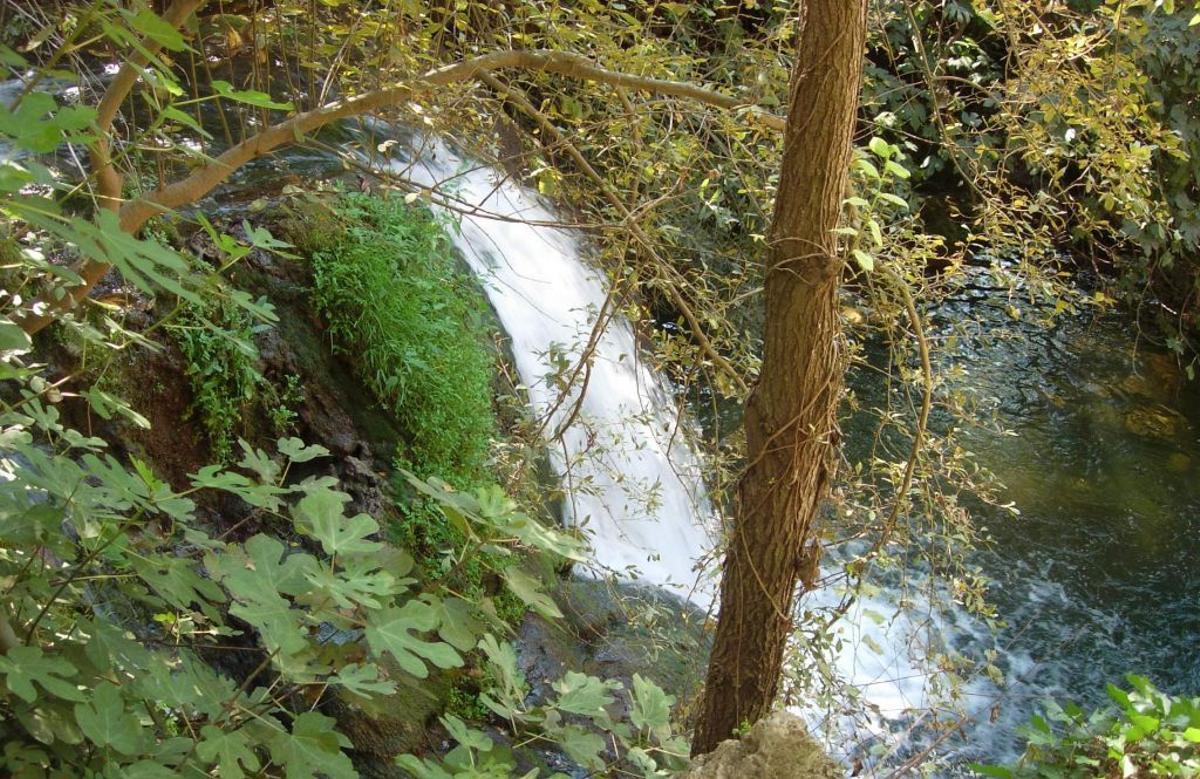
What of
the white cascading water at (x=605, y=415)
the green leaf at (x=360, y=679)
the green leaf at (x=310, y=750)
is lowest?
the green leaf at (x=310, y=750)

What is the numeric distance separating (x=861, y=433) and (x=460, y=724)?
6056 mm

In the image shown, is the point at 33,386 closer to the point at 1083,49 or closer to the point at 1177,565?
the point at 1083,49

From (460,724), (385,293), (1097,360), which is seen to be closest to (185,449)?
(385,293)

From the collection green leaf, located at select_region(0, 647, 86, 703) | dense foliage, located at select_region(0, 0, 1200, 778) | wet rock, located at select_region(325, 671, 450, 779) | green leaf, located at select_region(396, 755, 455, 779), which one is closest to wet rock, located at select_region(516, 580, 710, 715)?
dense foliage, located at select_region(0, 0, 1200, 778)

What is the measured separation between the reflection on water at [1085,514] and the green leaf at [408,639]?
8.46 ft

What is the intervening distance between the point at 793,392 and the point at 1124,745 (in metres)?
1.65

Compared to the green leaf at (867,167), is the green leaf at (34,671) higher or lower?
lower

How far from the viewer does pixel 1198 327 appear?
9.46m

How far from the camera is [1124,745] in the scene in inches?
131

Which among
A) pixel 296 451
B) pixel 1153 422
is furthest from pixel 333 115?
pixel 1153 422

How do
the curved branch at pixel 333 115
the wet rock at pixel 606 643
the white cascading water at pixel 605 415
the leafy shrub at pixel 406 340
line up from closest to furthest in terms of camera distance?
the curved branch at pixel 333 115
the wet rock at pixel 606 643
the leafy shrub at pixel 406 340
the white cascading water at pixel 605 415

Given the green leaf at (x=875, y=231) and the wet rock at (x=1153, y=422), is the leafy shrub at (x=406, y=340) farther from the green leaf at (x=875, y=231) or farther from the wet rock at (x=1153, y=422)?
the wet rock at (x=1153, y=422)

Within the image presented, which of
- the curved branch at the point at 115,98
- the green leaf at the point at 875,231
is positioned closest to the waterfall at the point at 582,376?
the green leaf at the point at 875,231

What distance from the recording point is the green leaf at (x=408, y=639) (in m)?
1.63
